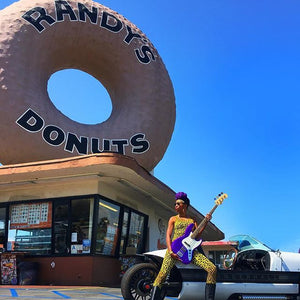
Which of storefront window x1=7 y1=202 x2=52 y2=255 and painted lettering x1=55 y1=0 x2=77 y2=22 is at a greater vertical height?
painted lettering x1=55 y1=0 x2=77 y2=22

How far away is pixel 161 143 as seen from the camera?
1333 cm

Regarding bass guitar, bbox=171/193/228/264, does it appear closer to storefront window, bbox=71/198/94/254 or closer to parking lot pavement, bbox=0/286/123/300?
parking lot pavement, bbox=0/286/123/300

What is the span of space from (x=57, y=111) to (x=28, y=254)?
4.27 m

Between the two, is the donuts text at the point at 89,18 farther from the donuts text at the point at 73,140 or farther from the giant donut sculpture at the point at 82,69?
the donuts text at the point at 73,140

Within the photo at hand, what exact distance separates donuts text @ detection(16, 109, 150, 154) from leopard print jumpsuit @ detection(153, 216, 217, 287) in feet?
24.0

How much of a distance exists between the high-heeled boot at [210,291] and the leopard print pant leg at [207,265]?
44mm

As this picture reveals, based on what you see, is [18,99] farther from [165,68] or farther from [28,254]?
[165,68]

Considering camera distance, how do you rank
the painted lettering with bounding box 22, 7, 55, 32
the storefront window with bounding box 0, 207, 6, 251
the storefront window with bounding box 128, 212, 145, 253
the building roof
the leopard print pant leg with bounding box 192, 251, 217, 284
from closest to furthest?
the leopard print pant leg with bounding box 192, 251, 217, 284 → the building roof → the storefront window with bounding box 0, 207, 6, 251 → the painted lettering with bounding box 22, 7, 55, 32 → the storefront window with bounding box 128, 212, 145, 253

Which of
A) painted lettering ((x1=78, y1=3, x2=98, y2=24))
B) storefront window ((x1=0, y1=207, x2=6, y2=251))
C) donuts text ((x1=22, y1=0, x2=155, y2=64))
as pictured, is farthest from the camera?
painted lettering ((x1=78, y1=3, x2=98, y2=24))

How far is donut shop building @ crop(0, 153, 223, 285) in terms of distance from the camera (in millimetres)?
9898

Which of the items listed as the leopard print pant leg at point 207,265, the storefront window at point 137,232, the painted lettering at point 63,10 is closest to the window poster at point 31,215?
the storefront window at point 137,232

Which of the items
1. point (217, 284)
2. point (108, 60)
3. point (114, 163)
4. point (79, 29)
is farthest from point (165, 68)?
point (217, 284)

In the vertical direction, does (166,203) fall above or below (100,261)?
above

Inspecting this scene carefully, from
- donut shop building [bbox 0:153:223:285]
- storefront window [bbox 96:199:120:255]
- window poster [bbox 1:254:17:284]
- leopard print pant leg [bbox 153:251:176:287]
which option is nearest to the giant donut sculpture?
donut shop building [bbox 0:153:223:285]
